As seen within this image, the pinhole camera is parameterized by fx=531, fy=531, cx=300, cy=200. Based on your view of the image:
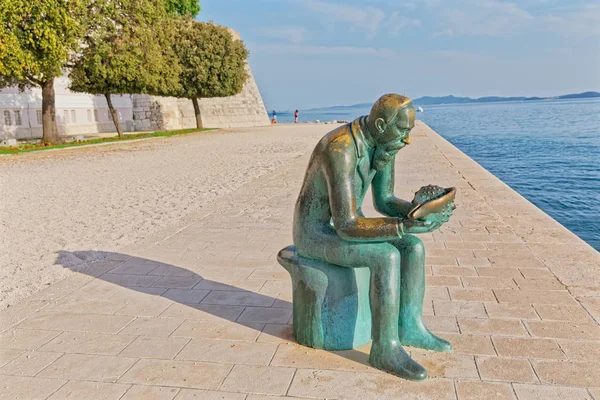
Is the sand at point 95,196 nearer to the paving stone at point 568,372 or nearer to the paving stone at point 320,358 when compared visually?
the paving stone at point 320,358

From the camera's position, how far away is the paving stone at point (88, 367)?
3.25m

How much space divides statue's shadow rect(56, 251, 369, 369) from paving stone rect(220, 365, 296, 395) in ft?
0.69

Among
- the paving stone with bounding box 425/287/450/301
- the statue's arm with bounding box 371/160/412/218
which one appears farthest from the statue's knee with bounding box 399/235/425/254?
the paving stone with bounding box 425/287/450/301

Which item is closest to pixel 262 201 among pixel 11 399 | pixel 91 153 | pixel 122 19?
pixel 11 399

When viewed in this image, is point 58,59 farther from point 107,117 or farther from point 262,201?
point 107,117

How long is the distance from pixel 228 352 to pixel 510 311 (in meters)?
2.21

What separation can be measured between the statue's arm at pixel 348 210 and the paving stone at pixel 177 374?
→ 3.80 feet

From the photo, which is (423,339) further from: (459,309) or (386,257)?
(459,309)

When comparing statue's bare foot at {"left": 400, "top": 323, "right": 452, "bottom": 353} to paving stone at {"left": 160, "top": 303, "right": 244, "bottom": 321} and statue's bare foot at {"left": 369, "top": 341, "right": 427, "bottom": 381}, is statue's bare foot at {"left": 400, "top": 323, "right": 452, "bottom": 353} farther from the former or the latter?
paving stone at {"left": 160, "top": 303, "right": 244, "bottom": 321}

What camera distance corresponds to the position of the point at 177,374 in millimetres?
3240

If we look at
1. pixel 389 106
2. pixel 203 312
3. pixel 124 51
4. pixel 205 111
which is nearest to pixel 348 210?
pixel 389 106

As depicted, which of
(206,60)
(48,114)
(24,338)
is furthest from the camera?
(206,60)

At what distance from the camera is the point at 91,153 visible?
67.3 ft

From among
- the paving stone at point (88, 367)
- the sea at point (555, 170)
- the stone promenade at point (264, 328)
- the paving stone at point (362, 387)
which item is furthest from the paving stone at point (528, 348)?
the sea at point (555, 170)
